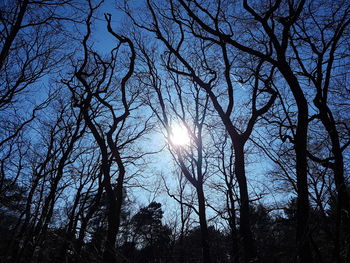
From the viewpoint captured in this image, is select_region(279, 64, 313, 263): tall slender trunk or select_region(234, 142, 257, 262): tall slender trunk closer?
select_region(279, 64, 313, 263): tall slender trunk

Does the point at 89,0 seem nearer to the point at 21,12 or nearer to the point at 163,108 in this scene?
the point at 21,12

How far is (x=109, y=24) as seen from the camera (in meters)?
7.26

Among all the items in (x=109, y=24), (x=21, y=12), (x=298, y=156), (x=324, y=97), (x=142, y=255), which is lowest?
(x=142, y=255)

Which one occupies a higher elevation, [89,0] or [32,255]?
[89,0]

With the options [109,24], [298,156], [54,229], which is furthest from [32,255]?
[109,24]

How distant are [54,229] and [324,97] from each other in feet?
25.7

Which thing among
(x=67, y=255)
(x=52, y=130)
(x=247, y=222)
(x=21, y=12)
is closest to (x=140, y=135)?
(x=52, y=130)

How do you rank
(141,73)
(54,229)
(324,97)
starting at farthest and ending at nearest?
(141,73) < (324,97) < (54,229)

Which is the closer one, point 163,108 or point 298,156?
point 298,156

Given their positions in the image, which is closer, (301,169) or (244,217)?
(301,169)

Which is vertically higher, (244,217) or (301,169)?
(301,169)

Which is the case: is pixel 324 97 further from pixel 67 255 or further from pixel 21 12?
pixel 21 12

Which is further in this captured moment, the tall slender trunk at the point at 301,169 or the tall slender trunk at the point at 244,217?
the tall slender trunk at the point at 244,217

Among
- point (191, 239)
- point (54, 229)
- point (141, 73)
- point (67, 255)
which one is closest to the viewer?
point (67, 255)
